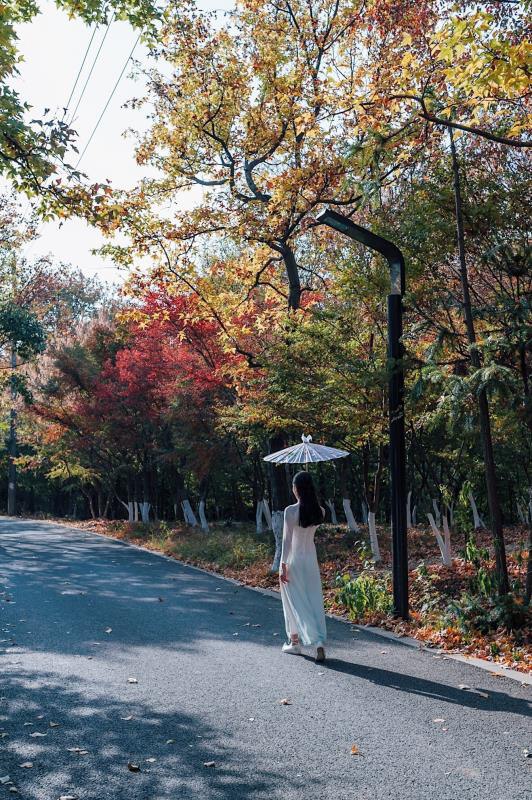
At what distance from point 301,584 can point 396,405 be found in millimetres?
3079

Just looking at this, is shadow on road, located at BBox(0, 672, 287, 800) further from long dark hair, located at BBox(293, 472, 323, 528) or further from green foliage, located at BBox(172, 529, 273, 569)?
green foliage, located at BBox(172, 529, 273, 569)

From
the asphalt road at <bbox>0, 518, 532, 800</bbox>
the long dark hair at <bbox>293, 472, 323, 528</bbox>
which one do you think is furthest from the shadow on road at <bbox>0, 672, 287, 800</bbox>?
the long dark hair at <bbox>293, 472, 323, 528</bbox>

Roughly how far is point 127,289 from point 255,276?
2931 millimetres

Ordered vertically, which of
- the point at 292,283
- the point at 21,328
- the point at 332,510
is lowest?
the point at 332,510

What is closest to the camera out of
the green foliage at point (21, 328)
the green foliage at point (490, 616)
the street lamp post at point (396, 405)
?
the green foliage at point (490, 616)

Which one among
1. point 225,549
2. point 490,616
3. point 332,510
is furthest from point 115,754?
point 332,510

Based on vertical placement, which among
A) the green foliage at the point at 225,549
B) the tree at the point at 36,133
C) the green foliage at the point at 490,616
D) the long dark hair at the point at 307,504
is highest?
the tree at the point at 36,133

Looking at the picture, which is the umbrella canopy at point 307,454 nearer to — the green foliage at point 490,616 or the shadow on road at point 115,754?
the green foliage at point 490,616

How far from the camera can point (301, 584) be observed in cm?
848

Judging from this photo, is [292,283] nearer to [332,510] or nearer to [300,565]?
[300,565]

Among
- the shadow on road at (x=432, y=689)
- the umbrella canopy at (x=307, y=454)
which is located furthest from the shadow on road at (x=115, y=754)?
the umbrella canopy at (x=307, y=454)

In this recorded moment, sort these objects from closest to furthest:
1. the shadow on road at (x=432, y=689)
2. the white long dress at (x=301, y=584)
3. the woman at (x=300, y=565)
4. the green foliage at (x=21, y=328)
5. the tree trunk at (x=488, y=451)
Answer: the shadow on road at (x=432, y=689) < the white long dress at (x=301, y=584) < the woman at (x=300, y=565) < the tree trunk at (x=488, y=451) < the green foliage at (x=21, y=328)

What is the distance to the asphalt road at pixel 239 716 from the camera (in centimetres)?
466

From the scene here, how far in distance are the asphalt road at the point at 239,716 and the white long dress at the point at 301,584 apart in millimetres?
348
